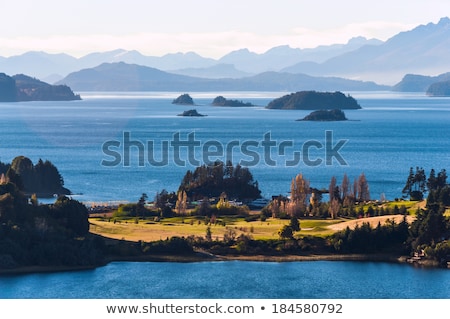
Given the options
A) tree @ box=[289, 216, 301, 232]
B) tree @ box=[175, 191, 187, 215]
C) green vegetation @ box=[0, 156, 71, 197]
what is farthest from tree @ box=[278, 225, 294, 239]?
green vegetation @ box=[0, 156, 71, 197]

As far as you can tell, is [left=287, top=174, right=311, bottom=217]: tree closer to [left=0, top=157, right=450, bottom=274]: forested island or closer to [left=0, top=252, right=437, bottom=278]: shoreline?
[left=0, top=157, right=450, bottom=274]: forested island

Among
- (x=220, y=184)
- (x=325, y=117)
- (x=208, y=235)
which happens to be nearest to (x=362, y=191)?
(x=220, y=184)

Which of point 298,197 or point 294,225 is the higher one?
point 298,197

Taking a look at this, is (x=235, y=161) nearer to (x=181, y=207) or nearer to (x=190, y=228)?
(x=181, y=207)

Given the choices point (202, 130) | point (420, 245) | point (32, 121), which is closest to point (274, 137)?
point (202, 130)

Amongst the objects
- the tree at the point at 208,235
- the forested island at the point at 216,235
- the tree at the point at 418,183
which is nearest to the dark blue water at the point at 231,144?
the tree at the point at 418,183
